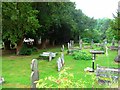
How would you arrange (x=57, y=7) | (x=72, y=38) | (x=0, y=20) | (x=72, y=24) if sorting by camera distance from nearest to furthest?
(x=0, y=20), (x=57, y=7), (x=72, y=24), (x=72, y=38)

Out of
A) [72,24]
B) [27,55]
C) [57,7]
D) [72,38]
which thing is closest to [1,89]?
[27,55]

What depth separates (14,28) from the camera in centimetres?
2222

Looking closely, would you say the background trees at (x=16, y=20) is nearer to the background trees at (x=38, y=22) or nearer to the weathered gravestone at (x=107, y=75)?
the background trees at (x=38, y=22)

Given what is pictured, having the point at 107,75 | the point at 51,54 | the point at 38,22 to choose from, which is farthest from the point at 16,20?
the point at 107,75

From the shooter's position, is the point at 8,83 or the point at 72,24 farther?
the point at 72,24

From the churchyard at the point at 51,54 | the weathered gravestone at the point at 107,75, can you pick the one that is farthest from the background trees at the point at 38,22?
the weathered gravestone at the point at 107,75

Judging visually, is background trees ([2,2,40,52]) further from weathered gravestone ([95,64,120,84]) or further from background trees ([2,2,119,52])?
weathered gravestone ([95,64,120,84])

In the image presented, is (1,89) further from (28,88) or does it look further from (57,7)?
(57,7)

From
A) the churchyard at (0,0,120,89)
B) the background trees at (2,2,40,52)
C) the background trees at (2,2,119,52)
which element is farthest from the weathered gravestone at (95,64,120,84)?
the background trees at (2,2,40,52)

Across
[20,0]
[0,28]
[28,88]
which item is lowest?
[28,88]

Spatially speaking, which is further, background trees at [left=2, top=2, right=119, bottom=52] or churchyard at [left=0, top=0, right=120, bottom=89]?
background trees at [left=2, top=2, right=119, bottom=52]

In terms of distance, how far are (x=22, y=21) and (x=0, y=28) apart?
2.10 meters

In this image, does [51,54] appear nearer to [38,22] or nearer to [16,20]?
[16,20]

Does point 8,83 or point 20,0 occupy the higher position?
point 20,0
